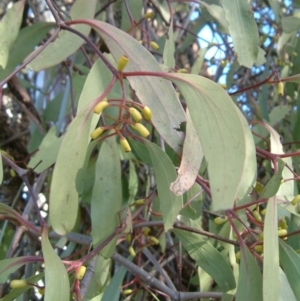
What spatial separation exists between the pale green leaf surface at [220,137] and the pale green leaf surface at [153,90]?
8 cm

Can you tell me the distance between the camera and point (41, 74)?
2.55m

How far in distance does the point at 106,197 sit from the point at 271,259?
35 centimetres

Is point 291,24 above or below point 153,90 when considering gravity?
above

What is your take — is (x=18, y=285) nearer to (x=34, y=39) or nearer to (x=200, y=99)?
(x=200, y=99)

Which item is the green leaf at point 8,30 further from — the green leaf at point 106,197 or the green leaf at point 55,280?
the green leaf at point 55,280

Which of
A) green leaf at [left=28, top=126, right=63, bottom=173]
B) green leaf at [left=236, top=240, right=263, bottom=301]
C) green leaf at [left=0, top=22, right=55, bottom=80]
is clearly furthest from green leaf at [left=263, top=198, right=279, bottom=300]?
green leaf at [left=0, top=22, right=55, bottom=80]

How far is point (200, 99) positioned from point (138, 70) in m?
0.15

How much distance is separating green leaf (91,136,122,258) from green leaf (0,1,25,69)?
25 cm

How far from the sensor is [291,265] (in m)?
0.89

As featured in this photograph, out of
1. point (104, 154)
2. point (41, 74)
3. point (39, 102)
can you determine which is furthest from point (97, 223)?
point (41, 74)

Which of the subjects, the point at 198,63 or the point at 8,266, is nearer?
the point at 8,266

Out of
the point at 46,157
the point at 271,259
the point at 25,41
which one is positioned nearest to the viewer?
the point at 271,259

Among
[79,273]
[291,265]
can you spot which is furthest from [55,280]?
[291,265]

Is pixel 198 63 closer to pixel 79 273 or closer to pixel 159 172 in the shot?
pixel 159 172
